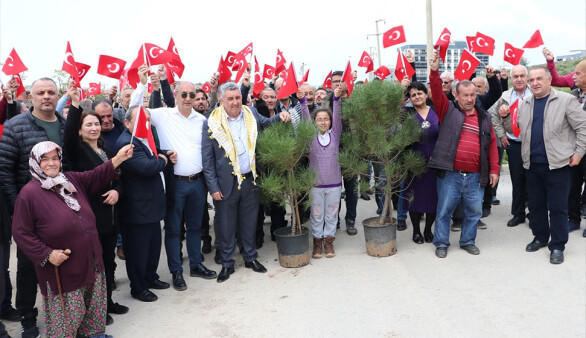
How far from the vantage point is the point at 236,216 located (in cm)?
461

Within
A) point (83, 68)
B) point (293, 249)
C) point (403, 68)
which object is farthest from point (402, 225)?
point (83, 68)

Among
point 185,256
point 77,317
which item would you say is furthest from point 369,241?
point 77,317

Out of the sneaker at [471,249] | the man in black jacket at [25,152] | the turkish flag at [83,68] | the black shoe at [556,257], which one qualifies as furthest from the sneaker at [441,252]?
the turkish flag at [83,68]

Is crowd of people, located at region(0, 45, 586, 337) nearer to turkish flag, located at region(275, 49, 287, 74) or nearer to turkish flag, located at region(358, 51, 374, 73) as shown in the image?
turkish flag, located at region(275, 49, 287, 74)

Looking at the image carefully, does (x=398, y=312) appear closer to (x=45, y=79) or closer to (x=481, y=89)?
(x=45, y=79)

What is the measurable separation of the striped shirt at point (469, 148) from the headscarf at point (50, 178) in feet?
12.5

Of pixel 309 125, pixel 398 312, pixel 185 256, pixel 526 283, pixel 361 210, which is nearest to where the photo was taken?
pixel 398 312

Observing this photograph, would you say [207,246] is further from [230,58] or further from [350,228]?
[230,58]

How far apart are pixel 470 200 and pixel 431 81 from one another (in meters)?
1.41

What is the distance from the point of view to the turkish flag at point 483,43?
6.68m

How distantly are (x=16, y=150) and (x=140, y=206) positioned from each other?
1111 mm

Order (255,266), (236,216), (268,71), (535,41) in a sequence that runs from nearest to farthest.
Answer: (236,216)
(255,266)
(535,41)
(268,71)

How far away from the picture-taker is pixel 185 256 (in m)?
5.35

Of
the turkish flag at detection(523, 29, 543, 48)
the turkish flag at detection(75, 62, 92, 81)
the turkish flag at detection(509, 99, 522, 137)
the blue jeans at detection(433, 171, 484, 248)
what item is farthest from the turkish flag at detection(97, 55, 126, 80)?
the turkish flag at detection(523, 29, 543, 48)
